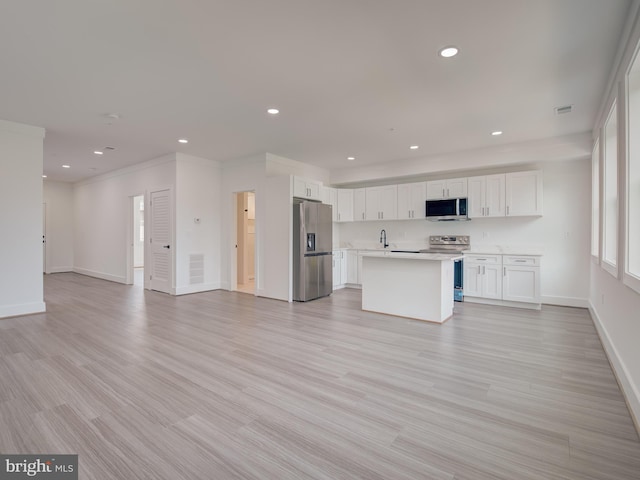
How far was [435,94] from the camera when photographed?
3523mm

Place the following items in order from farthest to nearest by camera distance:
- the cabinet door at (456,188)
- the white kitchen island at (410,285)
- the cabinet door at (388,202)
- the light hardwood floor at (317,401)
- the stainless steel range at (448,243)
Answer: the cabinet door at (388,202) < the stainless steel range at (448,243) < the cabinet door at (456,188) < the white kitchen island at (410,285) < the light hardwood floor at (317,401)

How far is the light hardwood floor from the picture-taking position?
1.69 metres

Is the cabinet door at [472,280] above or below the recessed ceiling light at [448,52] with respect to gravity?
below

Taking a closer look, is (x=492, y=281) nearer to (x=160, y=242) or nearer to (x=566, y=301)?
(x=566, y=301)

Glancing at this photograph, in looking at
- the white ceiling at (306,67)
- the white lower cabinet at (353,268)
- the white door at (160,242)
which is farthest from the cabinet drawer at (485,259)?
the white door at (160,242)

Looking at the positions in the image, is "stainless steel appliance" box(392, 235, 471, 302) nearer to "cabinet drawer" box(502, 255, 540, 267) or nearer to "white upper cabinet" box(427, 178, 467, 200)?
"cabinet drawer" box(502, 255, 540, 267)

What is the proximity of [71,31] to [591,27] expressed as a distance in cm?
401

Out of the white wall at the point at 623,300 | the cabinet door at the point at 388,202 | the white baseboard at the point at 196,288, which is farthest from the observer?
the cabinet door at the point at 388,202

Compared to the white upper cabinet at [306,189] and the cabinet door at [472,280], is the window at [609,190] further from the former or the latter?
the white upper cabinet at [306,189]

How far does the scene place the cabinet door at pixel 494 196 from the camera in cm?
557

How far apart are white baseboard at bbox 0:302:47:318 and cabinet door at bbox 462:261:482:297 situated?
275 inches

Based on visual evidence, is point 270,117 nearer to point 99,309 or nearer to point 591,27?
point 591,27

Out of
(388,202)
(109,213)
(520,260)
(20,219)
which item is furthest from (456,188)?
(109,213)

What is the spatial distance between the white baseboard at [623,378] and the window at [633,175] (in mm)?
736
